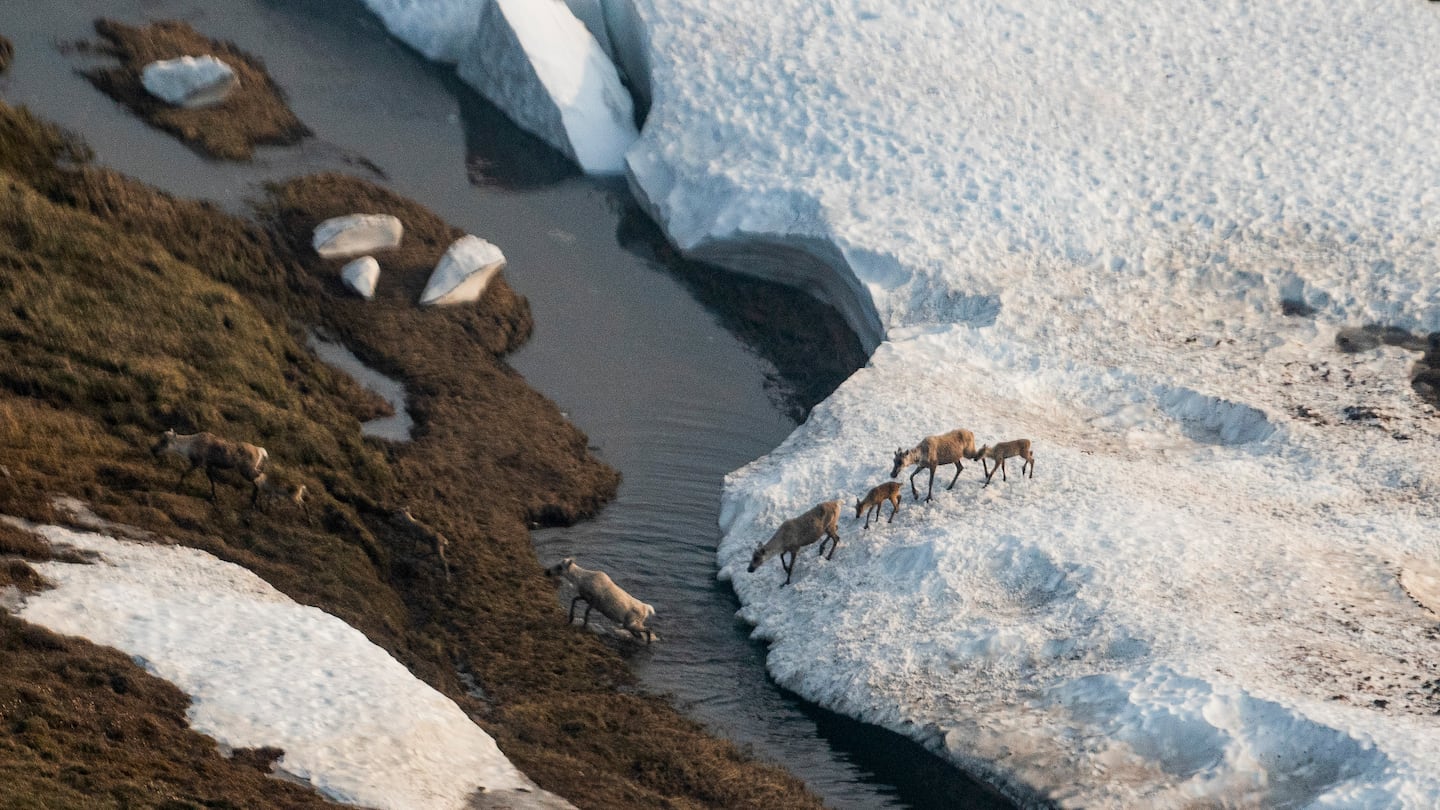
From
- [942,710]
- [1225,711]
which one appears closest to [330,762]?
[942,710]

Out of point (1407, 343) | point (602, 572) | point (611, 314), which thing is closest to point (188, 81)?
point (611, 314)

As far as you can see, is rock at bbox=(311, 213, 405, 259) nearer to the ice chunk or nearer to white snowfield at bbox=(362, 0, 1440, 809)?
white snowfield at bbox=(362, 0, 1440, 809)

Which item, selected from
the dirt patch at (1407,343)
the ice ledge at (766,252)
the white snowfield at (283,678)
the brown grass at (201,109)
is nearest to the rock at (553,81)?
the ice ledge at (766,252)

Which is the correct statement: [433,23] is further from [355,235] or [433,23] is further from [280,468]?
[280,468]

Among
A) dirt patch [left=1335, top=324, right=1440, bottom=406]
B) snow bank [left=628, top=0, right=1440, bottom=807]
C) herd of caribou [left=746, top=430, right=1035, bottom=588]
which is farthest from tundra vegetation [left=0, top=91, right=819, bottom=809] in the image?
dirt patch [left=1335, top=324, right=1440, bottom=406]

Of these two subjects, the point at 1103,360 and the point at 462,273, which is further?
the point at 462,273
